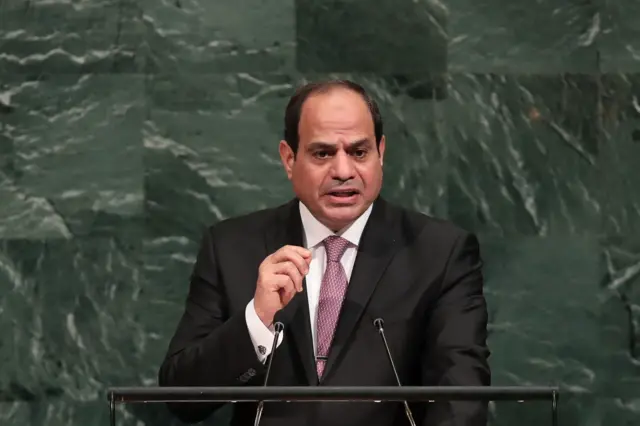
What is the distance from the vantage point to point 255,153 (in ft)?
11.1

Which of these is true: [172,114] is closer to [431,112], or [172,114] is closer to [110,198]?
[110,198]

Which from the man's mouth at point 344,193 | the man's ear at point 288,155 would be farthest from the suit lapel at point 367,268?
the man's ear at point 288,155

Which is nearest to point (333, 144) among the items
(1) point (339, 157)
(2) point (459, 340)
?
(1) point (339, 157)

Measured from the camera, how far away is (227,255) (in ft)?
9.36

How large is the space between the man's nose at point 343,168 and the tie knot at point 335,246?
187mm

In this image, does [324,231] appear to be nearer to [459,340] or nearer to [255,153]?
[459,340]

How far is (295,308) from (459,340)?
0.43 meters

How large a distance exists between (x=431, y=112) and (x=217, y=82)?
27.4 inches

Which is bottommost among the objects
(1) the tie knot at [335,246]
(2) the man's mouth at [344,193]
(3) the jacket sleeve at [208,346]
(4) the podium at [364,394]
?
(3) the jacket sleeve at [208,346]

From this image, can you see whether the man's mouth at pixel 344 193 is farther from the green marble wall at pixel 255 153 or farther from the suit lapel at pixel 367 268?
the green marble wall at pixel 255 153

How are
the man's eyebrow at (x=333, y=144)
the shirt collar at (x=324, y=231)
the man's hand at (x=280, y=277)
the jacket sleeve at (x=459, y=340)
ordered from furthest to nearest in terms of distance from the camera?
the shirt collar at (x=324, y=231)
the man's eyebrow at (x=333, y=144)
the jacket sleeve at (x=459, y=340)
the man's hand at (x=280, y=277)

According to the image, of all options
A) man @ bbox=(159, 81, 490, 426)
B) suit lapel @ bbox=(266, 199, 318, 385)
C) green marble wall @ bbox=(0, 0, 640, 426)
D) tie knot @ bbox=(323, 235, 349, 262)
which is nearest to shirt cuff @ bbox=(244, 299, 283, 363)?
man @ bbox=(159, 81, 490, 426)

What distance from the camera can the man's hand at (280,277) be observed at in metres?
2.28

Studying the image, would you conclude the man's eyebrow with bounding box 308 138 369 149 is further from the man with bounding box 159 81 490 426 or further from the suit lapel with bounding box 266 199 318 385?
the suit lapel with bounding box 266 199 318 385
